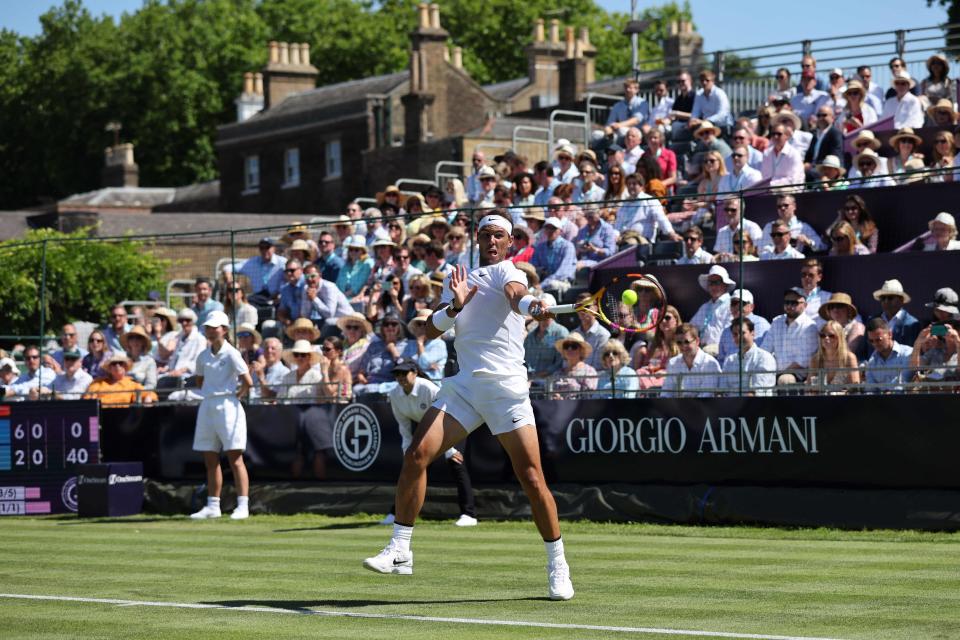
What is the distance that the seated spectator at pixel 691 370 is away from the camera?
50.7ft

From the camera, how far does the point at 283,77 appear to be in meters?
62.4

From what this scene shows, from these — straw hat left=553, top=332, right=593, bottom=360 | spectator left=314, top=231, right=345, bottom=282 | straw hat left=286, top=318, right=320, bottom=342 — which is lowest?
straw hat left=553, top=332, right=593, bottom=360

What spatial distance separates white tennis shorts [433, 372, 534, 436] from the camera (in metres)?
9.51

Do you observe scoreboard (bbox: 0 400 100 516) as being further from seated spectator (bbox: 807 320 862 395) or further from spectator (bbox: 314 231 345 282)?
seated spectator (bbox: 807 320 862 395)

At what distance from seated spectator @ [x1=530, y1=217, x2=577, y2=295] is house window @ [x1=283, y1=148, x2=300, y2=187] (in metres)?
39.3

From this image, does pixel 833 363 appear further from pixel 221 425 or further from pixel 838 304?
pixel 221 425

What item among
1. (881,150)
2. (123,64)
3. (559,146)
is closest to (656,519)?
(881,150)

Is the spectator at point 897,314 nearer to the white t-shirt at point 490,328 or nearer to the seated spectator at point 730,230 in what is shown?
the seated spectator at point 730,230

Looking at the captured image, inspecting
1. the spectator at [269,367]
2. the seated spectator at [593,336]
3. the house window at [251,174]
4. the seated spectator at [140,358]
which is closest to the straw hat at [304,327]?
the spectator at [269,367]

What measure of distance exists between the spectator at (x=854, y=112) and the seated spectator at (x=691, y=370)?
6.60m

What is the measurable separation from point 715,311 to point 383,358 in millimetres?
4308

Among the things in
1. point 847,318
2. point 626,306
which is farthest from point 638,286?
point 626,306

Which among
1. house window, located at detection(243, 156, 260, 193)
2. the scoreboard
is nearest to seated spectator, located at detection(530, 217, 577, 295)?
the scoreboard

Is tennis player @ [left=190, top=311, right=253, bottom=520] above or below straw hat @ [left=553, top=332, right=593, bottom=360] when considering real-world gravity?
below
